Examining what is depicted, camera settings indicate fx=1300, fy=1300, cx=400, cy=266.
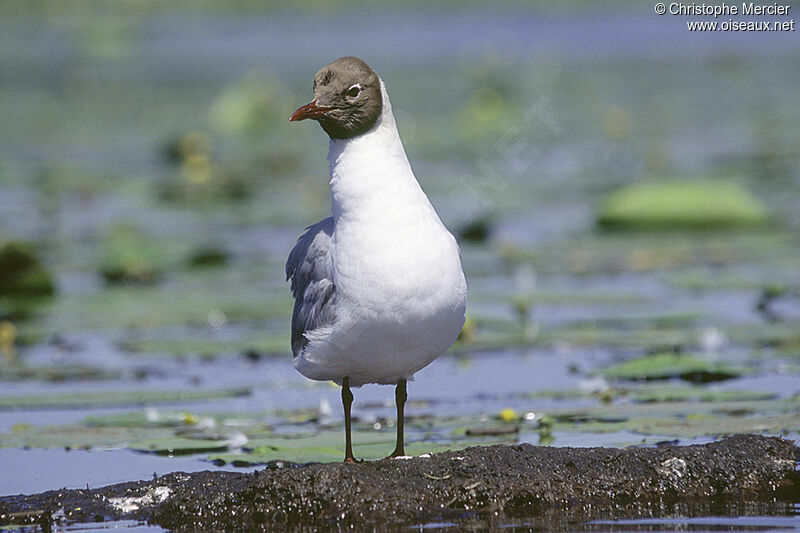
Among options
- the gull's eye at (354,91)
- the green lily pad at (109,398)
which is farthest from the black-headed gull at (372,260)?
the green lily pad at (109,398)

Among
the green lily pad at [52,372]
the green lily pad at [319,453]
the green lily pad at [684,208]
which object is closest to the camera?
the green lily pad at [319,453]

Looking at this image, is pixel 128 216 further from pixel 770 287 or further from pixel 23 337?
pixel 770 287

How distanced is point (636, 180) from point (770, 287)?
193 inches

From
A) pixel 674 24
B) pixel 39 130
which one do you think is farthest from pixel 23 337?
pixel 674 24

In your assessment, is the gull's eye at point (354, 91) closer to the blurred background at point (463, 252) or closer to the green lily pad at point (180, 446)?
the blurred background at point (463, 252)

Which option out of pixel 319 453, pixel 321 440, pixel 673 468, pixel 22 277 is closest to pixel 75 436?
pixel 321 440

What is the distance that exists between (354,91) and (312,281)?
0.72m

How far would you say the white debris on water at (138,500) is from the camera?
14.2 ft

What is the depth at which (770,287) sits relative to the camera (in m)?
7.86

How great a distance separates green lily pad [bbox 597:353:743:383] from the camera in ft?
20.2

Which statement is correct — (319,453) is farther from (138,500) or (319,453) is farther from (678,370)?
(678,370)

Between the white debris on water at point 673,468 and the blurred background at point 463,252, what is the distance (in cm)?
78

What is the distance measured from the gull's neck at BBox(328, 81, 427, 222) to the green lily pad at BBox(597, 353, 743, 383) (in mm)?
2040

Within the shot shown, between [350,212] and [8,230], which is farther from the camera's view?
[8,230]
